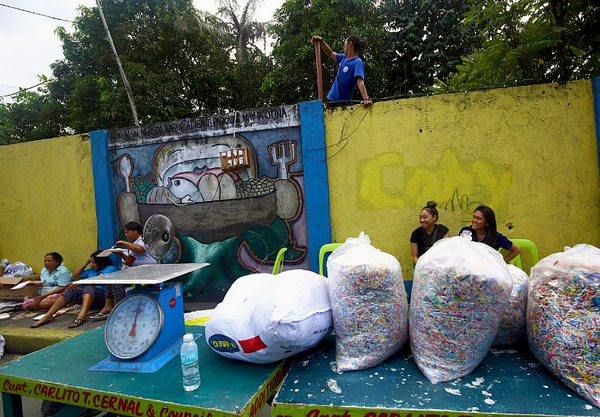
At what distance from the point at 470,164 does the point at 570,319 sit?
268 cm

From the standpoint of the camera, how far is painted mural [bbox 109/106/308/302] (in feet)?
13.8

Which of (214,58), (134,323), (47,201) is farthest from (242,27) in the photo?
(134,323)

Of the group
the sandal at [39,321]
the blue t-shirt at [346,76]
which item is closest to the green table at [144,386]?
the sandal at [39,321]

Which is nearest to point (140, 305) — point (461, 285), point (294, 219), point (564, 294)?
point (461, 285)

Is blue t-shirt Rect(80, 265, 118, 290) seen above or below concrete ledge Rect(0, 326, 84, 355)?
above

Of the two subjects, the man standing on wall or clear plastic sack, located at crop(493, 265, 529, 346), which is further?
the man standing on wall

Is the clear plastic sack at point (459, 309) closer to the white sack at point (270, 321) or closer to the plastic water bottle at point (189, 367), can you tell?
the white sack at point (270, 321)

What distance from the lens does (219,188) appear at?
4.50 metres

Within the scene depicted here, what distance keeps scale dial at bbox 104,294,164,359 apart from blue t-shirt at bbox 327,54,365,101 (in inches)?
137

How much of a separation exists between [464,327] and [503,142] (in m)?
2.90

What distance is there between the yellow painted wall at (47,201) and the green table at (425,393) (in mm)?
4922

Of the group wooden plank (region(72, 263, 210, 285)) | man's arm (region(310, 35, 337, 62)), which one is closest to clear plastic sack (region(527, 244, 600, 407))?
wooden plank (region(72, 263, 210, 285))

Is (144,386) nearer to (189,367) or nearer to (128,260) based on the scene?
(189,367)

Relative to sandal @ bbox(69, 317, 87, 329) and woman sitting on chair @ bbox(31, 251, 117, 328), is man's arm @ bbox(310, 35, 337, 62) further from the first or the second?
sandal @ bbox(69, 317, 87, 329)
